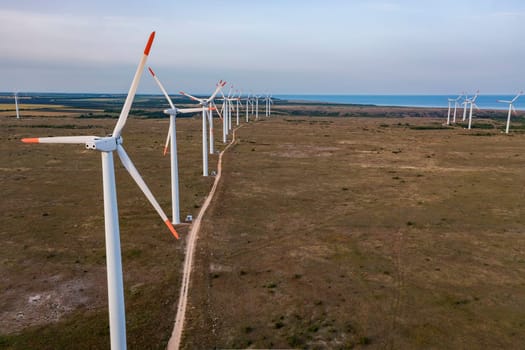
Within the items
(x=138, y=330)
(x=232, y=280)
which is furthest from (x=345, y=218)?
(x=138, y=330)

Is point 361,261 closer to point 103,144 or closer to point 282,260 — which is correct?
point 282,260

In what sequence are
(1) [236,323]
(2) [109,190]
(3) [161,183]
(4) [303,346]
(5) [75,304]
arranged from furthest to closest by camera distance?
1. (3) [161,183]
2. (5) [75,304]
3. (1) [236,323]
4. (4) [303,346]
5. (2) [109,190]

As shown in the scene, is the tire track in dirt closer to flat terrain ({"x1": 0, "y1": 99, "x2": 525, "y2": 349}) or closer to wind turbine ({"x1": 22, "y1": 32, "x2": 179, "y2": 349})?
flat terrain ({"x1": 0, "y1": 99, "x2": 525, "y2": 349})

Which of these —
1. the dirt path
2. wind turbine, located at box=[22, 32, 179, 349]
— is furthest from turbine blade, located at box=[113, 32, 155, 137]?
the dirt path

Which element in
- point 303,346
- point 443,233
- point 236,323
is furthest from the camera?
point 443,233

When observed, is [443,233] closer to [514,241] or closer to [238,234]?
[514,241]

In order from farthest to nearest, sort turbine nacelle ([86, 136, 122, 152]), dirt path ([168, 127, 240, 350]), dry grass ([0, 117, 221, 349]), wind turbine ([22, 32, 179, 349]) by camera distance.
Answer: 1. dry grass ([0, 117, 221, 349])
2. dirt path ([168, 127, 240, 350])
3. wind turbine ([22, 32, 179, 349])
4. turbine nacelle ([86, 136, 122, 152])

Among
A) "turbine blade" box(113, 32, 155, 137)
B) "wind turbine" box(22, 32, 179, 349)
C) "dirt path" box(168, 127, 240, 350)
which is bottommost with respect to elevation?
"dirt path" box(168, 127, 240, 350)

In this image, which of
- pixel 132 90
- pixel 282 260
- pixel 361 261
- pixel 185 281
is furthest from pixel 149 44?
pixel 361 261

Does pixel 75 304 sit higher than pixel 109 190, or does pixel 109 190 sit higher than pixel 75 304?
pixel 109 190
